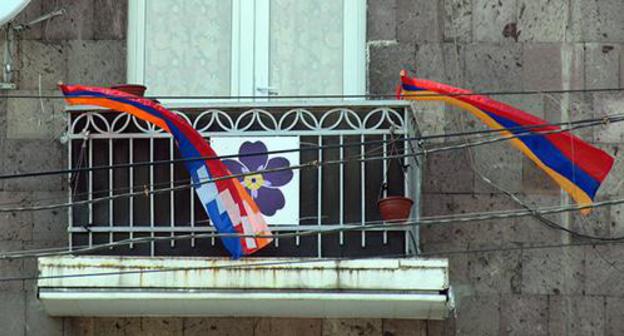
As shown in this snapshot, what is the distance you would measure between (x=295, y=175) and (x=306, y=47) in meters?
1.66

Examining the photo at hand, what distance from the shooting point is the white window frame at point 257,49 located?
1388 cm

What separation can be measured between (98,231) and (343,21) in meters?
3.16

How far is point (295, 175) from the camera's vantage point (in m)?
12.8

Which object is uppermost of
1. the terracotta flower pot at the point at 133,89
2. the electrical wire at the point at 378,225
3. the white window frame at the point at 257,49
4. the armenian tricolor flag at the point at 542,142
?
the white window frame at the point at 257,49

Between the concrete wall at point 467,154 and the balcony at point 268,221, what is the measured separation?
521 millimetres

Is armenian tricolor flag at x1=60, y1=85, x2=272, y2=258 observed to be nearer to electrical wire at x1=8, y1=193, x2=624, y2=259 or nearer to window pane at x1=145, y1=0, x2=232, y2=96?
electrical wire at x1=8, y1=193, x2=624, y2=259

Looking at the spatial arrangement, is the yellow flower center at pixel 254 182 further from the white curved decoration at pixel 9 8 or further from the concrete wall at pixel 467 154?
the white curved decoration at pixel 9 8

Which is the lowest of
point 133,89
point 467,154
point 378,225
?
point 378,225

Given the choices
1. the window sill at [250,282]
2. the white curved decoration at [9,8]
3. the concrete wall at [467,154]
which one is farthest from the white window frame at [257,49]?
the window sill at [250,282]

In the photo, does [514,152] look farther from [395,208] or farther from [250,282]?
[250,282]

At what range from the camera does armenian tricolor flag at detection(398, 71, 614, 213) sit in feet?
41.2

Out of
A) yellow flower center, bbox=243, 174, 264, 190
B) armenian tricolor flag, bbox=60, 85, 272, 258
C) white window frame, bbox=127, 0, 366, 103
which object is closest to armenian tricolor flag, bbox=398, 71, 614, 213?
white window frame, bbox=127, 0, 366, 103

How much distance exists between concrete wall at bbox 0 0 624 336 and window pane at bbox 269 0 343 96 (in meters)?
0.41

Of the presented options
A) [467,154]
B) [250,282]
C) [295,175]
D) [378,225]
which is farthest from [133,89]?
[467,154]
